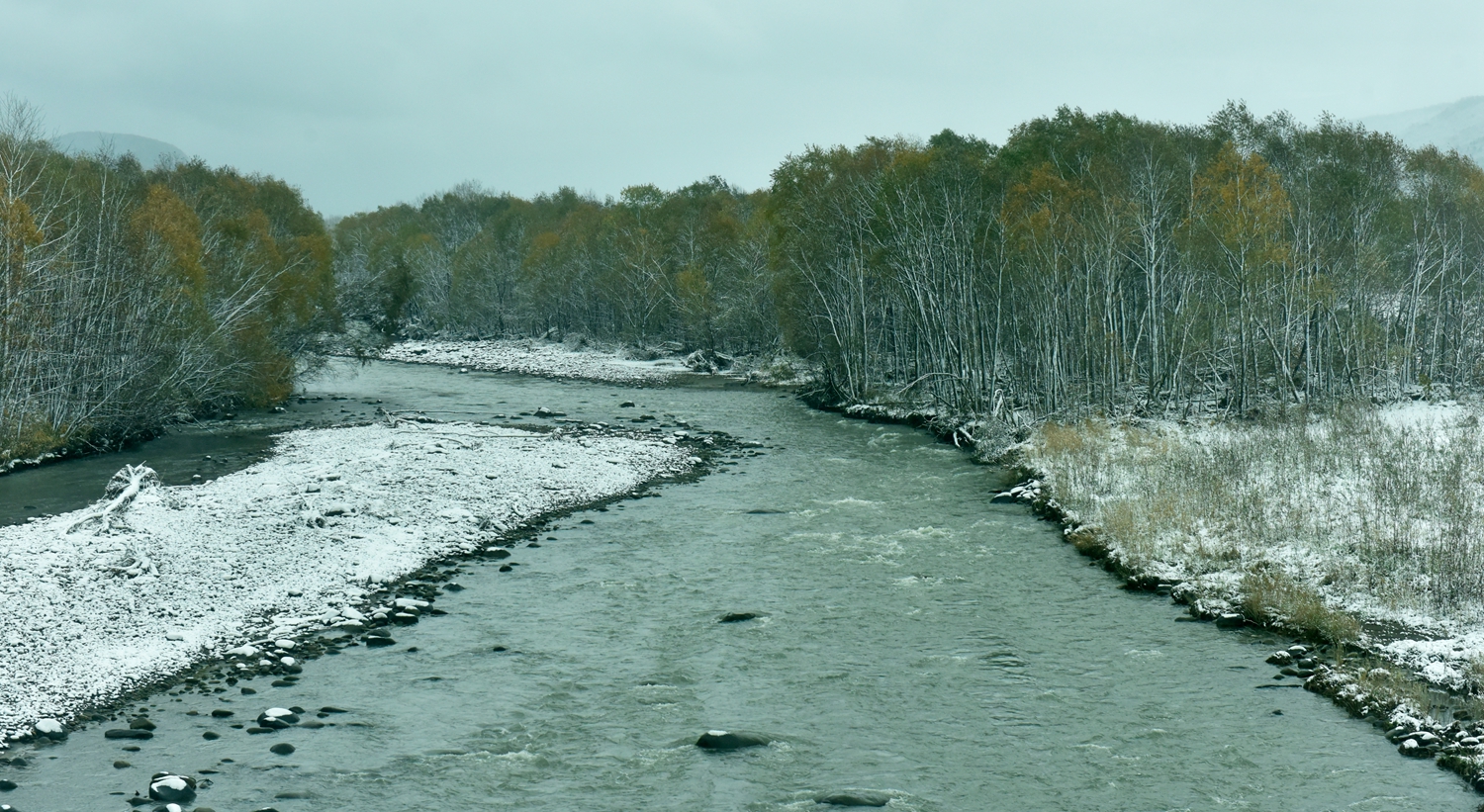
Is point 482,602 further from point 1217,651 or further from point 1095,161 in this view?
point 1095,161

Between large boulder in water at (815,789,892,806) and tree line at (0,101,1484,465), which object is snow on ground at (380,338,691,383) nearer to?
tree line at (0,101,1484,465)

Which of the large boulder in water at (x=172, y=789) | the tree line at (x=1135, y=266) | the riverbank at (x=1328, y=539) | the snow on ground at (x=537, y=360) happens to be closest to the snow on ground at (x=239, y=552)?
the large boulder in water at (x=172, y=789)

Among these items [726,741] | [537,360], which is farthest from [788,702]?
[537,360]

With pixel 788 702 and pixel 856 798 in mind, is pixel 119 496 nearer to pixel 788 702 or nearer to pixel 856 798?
pixel 788 702

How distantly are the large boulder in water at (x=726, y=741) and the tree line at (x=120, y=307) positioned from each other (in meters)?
30.9

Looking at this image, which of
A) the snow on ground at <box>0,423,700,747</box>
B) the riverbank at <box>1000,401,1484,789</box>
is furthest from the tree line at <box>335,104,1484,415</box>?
the snow on ground at <box>0,423,700,747</box>

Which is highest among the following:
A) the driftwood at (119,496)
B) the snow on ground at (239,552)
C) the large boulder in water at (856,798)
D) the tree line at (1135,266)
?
the tree line at (1135,266)

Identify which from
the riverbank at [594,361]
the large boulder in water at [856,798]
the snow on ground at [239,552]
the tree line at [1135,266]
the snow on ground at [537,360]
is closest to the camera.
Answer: the large boulder in water at [856,798]

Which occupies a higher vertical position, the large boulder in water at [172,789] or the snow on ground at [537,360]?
the snow on ground at [537,360]

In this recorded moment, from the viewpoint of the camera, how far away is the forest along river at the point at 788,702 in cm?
1309

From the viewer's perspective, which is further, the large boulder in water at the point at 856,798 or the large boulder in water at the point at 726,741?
the large boulder in water at the point at 726,741

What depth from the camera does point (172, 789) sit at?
12406 mm

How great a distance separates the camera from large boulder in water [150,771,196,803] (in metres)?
12.3

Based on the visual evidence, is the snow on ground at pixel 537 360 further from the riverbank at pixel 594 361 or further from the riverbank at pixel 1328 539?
the riverbank at pixel 1328 539
